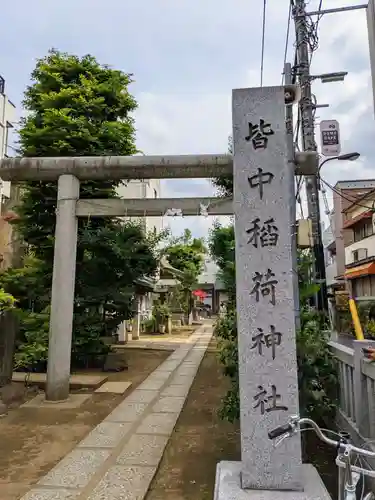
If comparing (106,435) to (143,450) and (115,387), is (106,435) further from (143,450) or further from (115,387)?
(115,387)

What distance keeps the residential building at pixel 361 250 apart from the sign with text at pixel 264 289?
15.9 m

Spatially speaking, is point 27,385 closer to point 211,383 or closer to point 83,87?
point 211,383

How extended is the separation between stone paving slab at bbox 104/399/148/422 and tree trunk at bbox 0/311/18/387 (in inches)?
80.9

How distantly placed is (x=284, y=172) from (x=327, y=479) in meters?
2.84

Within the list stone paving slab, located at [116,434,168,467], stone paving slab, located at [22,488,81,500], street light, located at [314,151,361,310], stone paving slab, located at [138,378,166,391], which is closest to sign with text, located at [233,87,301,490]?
stone paving slab, located at [22,488,81,500]

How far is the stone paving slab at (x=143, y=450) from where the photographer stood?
4.23 m

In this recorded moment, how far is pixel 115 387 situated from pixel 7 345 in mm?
2128

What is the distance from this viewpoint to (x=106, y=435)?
5.10m

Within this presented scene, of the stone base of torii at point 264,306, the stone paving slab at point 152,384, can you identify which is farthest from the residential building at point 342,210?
the stone base of torii at point 264,306

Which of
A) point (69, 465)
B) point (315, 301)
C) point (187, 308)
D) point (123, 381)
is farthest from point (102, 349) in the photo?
point (187, 308)

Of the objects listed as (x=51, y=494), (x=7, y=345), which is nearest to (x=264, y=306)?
(x=51, y=494)

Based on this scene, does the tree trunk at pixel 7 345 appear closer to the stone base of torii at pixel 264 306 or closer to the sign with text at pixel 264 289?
the stone base of torii at pixel 264 306

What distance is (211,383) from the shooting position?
28.6 feet

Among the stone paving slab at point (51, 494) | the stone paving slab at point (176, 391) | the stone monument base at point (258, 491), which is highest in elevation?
the stone monument base at point (258, 491)
